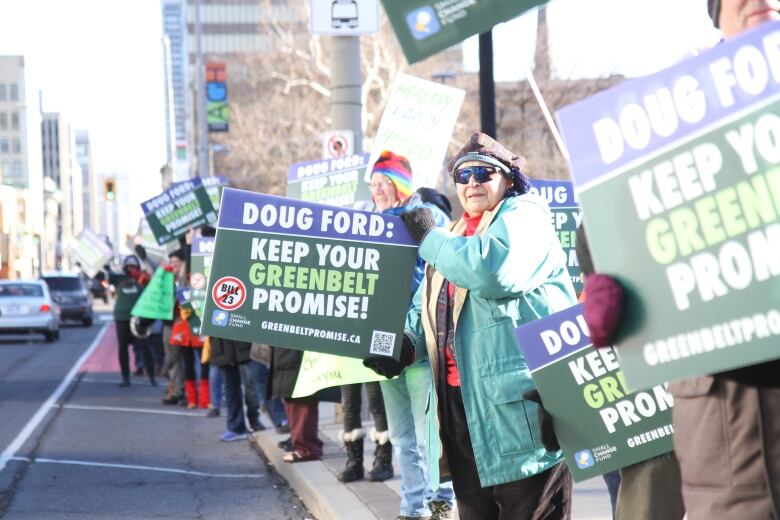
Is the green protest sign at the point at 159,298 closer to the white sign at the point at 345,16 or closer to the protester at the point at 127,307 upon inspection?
the protester at the point at 127,307

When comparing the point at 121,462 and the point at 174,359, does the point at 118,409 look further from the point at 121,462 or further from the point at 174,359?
the point at 121,462

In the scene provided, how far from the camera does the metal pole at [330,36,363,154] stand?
12828mm

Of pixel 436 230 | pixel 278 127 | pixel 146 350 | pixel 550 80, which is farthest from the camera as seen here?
pixel 278 127

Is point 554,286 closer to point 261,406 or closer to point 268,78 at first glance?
point 261,406

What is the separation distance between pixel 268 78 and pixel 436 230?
4616 centimetres

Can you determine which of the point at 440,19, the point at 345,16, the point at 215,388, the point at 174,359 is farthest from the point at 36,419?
the point at 440,19

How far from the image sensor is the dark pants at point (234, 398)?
12.0 m

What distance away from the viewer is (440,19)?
4.17 meters

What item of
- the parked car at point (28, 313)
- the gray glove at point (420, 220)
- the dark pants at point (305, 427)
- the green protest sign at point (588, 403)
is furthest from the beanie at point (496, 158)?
the parked car at point (28, 313)

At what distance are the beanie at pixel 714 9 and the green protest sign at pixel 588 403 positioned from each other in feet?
4.57

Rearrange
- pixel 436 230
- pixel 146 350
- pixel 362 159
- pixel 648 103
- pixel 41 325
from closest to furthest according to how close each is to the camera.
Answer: pixel 648 103, pixel 436 230, pixel 362 159, pixel 146 350, pixel 41 325

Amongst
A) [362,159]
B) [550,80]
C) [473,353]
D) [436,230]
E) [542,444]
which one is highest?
[550,80]

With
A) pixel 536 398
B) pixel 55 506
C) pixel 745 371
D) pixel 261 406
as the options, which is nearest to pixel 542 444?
pixel 536 398

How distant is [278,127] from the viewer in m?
50.2
